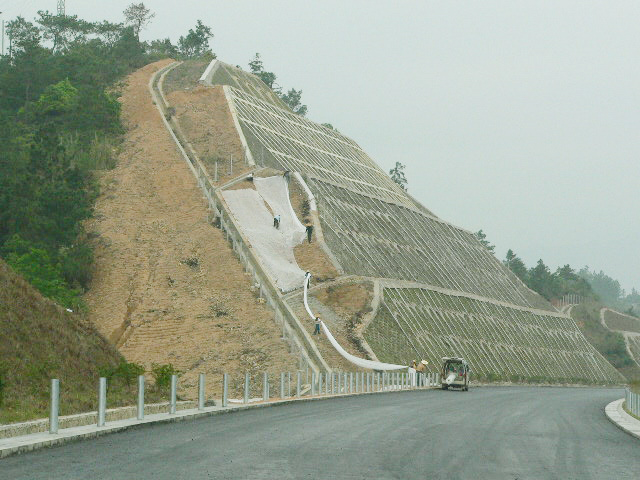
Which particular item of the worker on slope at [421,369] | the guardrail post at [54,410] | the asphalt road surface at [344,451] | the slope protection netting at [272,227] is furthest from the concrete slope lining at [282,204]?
the guardrail post at [54,410]

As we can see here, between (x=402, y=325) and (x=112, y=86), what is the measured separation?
61971 millimetres

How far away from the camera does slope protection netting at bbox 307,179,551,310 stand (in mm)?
89250

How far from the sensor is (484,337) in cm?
9562

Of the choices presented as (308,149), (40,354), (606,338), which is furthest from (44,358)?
(606,338)

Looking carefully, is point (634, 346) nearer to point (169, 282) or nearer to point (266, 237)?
point (266, 237)

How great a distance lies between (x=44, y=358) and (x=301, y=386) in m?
23.4

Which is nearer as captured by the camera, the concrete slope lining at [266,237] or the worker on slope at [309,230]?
the concrete slope lining at [266,237]

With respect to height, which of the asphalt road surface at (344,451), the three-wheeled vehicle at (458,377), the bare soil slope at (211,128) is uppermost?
the bare soil slope at (211,128)

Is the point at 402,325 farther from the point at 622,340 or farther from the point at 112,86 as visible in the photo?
the point at 622,340

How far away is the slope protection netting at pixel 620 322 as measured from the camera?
179625 millimetres

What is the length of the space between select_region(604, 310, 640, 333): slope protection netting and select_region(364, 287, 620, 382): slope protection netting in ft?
170

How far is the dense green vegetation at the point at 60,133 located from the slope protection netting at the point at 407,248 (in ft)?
67.9

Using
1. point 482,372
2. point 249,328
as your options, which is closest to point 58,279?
point 249,328

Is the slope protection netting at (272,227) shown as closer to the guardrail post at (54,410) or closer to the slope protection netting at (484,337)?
the slope protection netting at (484,337)
